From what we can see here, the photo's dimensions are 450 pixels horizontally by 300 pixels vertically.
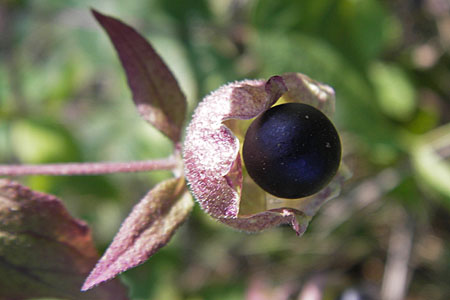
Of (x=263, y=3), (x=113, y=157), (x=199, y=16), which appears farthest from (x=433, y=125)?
(x=113, y=157)

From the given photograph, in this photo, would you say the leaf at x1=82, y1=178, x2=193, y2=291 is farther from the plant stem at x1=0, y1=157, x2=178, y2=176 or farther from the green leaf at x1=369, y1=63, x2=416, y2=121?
the green leaf at x1=369, y1=63, x2=416, y2=121

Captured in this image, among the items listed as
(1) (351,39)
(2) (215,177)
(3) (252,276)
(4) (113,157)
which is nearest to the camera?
(2) (215,177)

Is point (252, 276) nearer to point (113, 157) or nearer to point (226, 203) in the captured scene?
point (113, 157)

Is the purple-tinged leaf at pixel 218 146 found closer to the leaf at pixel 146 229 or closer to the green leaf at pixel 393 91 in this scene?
the leaf at pixel 146 229

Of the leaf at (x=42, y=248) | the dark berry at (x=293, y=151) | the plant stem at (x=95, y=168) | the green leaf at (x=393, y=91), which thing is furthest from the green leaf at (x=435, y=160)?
the leaf at (x=42, y=248)

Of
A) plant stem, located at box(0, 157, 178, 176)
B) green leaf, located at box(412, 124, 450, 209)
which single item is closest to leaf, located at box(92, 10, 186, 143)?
plant stem, located at box(0, 157, 178, 176)

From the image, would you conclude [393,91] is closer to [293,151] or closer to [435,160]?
[435,160]

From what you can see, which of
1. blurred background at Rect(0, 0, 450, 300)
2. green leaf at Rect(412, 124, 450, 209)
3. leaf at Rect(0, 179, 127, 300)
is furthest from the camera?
blurred background at Rect(0, 0, 450, 300)
